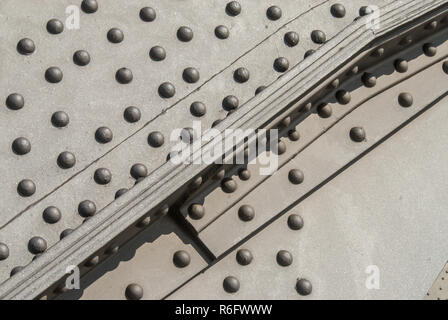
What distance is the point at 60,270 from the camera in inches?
138

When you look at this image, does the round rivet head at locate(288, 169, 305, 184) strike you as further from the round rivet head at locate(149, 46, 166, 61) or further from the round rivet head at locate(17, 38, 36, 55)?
the round rivet head at locate(17, 38, 36, 55)

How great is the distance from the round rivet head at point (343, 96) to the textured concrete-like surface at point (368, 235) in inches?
12.9

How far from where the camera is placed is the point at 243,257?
13.9 ft

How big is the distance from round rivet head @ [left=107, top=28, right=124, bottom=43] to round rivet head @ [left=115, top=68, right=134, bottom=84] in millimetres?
152

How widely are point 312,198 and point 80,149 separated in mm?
1274

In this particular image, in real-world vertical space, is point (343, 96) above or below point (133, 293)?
above

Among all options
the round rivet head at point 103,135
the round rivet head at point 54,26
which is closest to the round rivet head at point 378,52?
the round rivet head at point 103,135

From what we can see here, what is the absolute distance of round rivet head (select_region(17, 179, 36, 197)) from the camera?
3641mm

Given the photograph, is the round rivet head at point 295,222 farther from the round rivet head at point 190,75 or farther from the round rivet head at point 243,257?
the round rivet head at point 190,75

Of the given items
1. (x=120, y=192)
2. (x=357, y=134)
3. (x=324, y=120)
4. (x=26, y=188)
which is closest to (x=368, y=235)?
(x=357, y=134)

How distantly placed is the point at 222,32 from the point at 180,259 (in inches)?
42.6

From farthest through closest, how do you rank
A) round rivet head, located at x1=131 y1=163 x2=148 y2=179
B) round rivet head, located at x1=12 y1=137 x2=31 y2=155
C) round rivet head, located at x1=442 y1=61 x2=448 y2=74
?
1. round rivet head, located at x1=442 y1=61 x2=448 y2=74
2. round rivet head, located at x1=131 y1=163 x2=148 y2=179
3. round rivet head, located at x1=12 y1=137 x2=31 y2=155

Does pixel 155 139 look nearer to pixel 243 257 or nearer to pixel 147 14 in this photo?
pixel 147 14

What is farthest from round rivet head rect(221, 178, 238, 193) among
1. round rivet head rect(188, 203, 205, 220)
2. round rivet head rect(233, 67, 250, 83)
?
round rivet head rect(233, 67, 250, 83)
